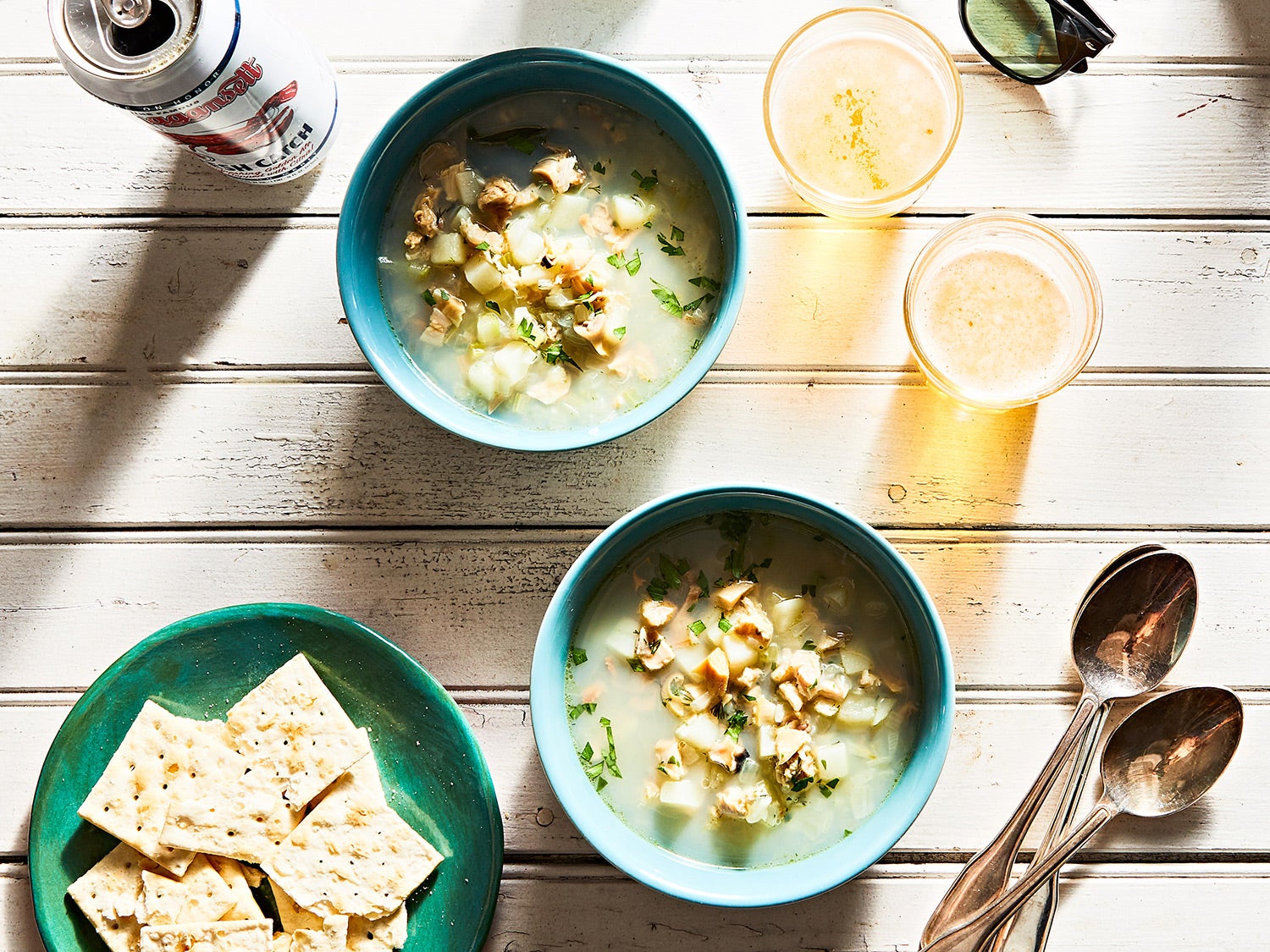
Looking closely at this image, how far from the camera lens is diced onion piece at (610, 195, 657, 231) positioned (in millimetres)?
1632

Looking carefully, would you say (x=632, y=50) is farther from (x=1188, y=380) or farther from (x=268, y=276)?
(x=1188, y=380)

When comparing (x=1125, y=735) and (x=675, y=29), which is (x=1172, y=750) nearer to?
(x=1125, y=735)

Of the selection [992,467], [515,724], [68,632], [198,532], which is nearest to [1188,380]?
[992,467]

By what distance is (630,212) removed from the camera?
1.63m

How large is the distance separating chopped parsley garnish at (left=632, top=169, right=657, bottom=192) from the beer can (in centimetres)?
55

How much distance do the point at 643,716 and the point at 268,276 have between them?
3.37 feet

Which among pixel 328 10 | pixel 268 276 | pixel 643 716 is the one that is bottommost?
pixel 643 716

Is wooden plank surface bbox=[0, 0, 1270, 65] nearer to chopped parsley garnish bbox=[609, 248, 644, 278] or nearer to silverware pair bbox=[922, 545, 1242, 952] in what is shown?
chopped parsley garnish bbox=[609, 248, 644, 278]

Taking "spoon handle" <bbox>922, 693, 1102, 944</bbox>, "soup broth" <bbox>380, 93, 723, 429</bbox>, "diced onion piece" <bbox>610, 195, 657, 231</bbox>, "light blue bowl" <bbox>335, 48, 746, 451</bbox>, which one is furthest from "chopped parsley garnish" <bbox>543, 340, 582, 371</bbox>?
"spoon handle" <bbox>922, 693, 1102, 944</bbox>

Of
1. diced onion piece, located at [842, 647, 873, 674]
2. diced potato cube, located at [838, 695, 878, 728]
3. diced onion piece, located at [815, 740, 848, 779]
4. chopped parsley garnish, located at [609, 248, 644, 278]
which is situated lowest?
diced onion piece, located at [815, 740, 848, 779]

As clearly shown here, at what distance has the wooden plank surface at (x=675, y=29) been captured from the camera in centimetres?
175

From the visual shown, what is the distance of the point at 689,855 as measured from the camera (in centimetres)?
160

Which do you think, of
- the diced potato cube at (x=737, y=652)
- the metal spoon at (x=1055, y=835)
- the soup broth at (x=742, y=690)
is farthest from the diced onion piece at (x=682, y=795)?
the metal spoon at (x=1055, y=835)

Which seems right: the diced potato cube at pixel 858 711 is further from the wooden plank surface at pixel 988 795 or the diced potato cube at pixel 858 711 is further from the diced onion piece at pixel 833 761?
the wooden plank surface at pixel 988 795
